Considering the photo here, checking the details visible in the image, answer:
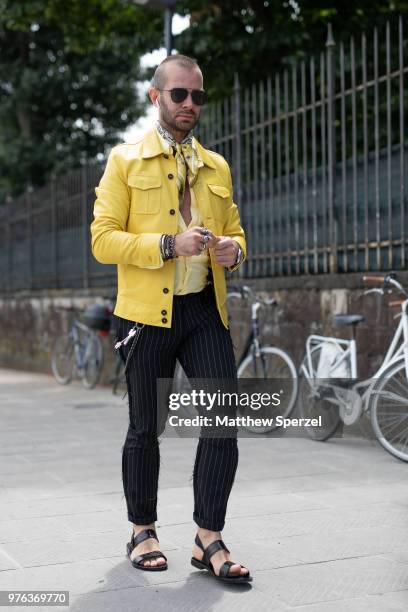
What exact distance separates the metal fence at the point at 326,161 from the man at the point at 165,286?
377cm

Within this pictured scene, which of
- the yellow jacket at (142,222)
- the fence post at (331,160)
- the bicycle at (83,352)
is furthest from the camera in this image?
the bicycle at (83,352)

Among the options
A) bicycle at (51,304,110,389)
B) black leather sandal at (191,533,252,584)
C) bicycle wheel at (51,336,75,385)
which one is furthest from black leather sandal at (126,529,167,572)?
bicycle wheel at (51,336,75,385)

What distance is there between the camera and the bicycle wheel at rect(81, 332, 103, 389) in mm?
12039

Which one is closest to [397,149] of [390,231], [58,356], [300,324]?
[390,231]

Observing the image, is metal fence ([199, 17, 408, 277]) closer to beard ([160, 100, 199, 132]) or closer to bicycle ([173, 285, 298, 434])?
bicycle ([173, 285, 298, 434])

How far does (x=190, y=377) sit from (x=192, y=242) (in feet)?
1.92

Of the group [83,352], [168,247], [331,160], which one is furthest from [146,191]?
[83,352]

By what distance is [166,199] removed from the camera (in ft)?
12.4

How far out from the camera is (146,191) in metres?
3.77

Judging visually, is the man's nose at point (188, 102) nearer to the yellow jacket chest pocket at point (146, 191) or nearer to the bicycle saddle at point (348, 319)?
the yellow jacket chest pocket at point (146, 191)

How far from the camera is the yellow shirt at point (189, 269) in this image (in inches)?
149

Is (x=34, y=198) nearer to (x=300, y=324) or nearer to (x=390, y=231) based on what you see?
(x=300, y=324)

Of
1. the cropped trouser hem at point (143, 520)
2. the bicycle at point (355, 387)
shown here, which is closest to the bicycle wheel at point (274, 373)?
the bicycle at point (355, 387)

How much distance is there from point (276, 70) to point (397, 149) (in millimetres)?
7185
